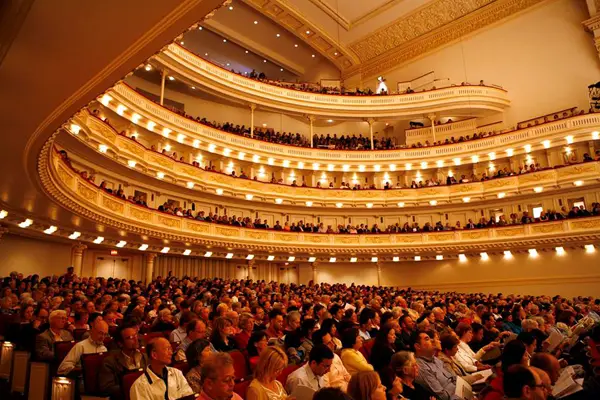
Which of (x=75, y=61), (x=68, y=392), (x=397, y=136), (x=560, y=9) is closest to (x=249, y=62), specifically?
(x=397, y=136)

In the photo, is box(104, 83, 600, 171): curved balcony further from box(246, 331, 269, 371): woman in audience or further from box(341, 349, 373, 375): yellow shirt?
box(341, 349, 373, 375): yellow shirt

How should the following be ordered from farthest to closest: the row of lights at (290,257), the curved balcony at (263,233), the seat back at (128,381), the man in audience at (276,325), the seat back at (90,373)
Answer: the row of lights at (290,257) → the curved balcony at (263,233) → the man in audience at (276,325) → the seat back at (90,373) → the seat back at (128,381)

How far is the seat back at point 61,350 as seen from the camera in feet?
14.8

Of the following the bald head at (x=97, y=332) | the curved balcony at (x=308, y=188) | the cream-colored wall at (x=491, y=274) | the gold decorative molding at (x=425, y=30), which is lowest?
the bald head at (x=97, y=332)

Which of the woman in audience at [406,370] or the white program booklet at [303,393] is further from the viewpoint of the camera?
the woman in audience at [406,370]

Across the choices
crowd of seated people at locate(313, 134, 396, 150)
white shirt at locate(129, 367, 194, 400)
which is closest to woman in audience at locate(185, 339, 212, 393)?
white shirt at locate(129, 367, 194, 400)

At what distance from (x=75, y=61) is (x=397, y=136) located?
26.0 meters

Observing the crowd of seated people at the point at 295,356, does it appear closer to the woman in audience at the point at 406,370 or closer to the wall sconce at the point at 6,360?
the woman in audience at the point at 406,370

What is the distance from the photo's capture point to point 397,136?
29000 millimetres

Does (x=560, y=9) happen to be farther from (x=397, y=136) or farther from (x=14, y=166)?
(x=14, y=166)

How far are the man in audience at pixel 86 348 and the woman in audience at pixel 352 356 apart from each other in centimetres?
248

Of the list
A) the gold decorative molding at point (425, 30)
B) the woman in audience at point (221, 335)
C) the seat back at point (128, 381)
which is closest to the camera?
the seat back at point (128, 381)

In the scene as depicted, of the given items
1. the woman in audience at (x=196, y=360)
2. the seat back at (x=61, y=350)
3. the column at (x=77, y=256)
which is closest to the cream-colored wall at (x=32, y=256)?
the column at (x=77, y=256)

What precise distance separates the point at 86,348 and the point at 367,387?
→ 121 inches
